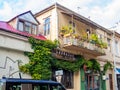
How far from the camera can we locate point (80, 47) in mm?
19750

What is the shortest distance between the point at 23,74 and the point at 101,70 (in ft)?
36.5

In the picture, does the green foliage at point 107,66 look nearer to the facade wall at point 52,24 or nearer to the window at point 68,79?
the window at point 68,79

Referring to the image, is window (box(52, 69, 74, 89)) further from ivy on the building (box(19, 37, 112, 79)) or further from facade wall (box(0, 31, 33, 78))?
facade wall (box(0, 31, 33, 78))

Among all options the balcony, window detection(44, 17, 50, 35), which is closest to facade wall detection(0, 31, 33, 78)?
the balcony

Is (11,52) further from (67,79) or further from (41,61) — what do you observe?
(67,79)

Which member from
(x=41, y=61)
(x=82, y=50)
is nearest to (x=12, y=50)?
(x=41, y=61)

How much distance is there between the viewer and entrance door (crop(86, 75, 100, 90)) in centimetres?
2206

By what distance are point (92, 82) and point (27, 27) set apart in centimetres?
905

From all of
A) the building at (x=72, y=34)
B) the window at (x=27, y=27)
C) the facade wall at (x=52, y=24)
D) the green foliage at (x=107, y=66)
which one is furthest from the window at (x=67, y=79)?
the green foliage at (x=107, y=66)

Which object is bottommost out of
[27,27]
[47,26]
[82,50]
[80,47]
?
[82,50]

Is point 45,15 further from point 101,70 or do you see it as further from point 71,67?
point 101,70

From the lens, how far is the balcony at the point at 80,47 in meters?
19.2

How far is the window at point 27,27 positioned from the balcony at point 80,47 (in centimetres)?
286

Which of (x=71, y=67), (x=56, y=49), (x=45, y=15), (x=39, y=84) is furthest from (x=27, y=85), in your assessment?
(x=45, y=15)
